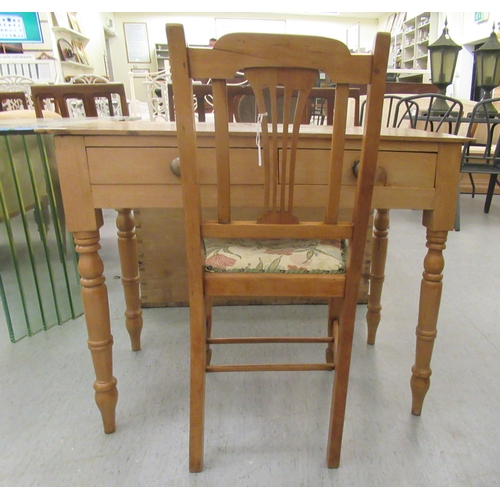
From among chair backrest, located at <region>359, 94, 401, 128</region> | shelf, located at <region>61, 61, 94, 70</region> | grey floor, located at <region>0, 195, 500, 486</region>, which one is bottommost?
grey floor, located at <region>0, 195, 500, 486</region>

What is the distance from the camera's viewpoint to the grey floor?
0.88 meters

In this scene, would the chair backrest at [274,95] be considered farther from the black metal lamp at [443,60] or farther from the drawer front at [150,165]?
the black metal lamp at [443,60]

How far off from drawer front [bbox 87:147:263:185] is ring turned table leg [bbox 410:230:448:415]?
18.2 inches

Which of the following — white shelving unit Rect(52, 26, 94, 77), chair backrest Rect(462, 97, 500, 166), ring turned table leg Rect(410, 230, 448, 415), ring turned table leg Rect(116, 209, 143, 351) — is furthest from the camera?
white shelving unit Rect(52, 26, 94, 77)

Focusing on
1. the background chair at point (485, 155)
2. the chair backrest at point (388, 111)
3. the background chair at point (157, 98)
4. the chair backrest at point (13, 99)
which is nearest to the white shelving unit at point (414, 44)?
the chair backrest at point (388, 111)

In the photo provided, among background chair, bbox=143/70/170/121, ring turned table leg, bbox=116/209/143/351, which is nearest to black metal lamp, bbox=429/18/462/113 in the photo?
background chair, bbox=143/70/170/121

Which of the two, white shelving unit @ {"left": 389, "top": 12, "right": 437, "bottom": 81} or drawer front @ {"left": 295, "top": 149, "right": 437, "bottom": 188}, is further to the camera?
white shelving unit @ {"left": 389, "top": 12, "right": 437, "bottom": 81}

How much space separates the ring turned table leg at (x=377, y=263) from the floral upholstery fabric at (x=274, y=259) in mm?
425

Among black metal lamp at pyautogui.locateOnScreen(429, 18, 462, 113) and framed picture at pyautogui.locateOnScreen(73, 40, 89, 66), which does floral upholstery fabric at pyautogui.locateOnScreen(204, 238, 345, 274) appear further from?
framed picture at pyautogui.locateOnScreen(73, 40, 89, 66)

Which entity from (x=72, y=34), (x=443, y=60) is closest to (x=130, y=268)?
(x=443, y=60)

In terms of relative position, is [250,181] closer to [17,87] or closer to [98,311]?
[98,311]

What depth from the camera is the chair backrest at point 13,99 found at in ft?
9.13

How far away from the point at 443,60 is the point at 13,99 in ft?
10.9
